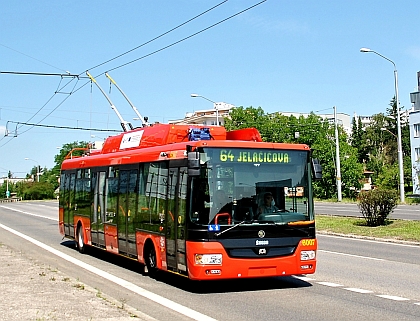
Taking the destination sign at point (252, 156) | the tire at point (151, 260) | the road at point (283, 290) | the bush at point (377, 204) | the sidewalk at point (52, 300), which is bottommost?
the road at point (283, 290)

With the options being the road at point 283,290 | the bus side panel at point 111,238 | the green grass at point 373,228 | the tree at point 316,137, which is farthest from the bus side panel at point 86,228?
the tree at point 316,137

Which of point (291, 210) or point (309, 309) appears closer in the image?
point (309, 309)

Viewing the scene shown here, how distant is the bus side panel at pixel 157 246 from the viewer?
39.9 ft

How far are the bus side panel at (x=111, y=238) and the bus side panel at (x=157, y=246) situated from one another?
6.19 ft

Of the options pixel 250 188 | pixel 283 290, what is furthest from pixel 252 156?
pixel 283 290

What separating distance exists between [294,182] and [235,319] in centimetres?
339

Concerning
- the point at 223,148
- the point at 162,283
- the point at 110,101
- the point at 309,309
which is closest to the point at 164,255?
the point at 162,283

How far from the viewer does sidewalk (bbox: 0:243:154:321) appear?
27.6ft

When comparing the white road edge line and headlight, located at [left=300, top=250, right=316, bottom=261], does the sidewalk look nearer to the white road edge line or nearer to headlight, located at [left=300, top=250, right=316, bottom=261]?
the white road edge line

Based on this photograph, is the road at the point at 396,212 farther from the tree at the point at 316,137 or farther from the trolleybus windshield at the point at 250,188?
the tree at the point at 316,137

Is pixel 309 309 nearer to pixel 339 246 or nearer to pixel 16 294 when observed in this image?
pixel 16 294

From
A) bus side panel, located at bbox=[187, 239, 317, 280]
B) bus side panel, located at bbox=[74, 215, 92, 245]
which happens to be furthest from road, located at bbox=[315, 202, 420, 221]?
bus side panel, located at bbox=[187, 239, 317, 280]

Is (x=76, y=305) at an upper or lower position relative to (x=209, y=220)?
lower

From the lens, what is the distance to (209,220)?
35.5 feet
